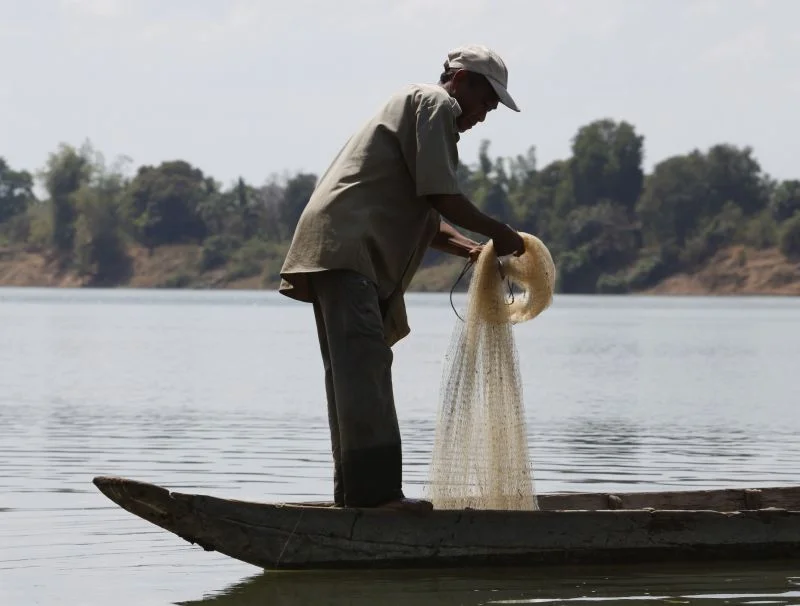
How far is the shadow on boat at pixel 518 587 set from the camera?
6594mm

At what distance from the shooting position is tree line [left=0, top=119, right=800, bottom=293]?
95.9m

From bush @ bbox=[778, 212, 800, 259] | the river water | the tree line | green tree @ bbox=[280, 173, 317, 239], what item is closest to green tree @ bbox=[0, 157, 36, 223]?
the tree line

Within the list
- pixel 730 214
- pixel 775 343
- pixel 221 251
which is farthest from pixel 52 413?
pixel 221 251

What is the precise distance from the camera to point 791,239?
90.2m

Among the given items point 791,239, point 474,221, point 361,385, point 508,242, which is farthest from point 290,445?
point 791,239

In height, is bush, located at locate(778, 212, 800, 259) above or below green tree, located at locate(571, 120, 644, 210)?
below

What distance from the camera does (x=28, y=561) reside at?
286 inches

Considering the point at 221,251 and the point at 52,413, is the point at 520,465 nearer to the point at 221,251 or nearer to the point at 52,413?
the point at 52,413

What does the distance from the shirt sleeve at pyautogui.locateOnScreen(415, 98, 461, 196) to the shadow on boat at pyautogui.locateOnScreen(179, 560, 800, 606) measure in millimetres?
1627

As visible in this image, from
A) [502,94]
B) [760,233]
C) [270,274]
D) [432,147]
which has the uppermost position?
[760,233]

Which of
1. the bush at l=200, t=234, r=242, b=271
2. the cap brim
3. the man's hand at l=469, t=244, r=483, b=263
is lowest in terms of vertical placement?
the man's hand at l=469, t=244, r=483, b=263

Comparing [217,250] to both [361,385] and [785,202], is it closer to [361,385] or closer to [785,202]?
[785,202]

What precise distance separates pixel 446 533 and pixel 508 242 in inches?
50.0

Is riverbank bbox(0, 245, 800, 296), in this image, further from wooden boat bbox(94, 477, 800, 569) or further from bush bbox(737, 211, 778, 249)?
wooden boat bbox(94, 477, 800, 569)
